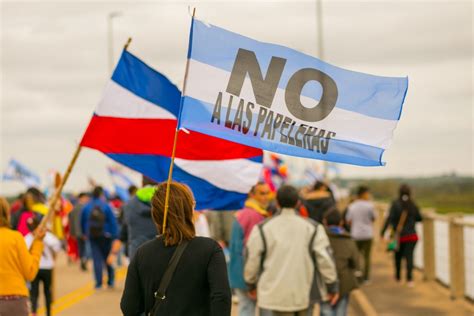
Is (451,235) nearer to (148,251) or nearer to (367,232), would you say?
(367,232)

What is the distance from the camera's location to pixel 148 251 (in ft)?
18.2

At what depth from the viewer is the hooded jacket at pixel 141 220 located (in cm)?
984

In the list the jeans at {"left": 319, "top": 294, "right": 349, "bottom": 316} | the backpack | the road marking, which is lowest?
the road marking

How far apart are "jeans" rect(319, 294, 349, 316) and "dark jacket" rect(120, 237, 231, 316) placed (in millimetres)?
4484

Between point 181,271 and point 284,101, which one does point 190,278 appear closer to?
point 181,271

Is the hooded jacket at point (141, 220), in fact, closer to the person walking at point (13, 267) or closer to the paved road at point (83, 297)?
the person walking at point (13, 267)

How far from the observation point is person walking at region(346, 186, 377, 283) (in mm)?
17609

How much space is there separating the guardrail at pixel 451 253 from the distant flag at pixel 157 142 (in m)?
5.64

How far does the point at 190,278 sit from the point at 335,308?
482 cm

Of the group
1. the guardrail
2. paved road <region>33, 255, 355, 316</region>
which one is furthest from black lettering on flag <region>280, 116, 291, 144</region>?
paved road <region>33, 255, 355, 316</region>

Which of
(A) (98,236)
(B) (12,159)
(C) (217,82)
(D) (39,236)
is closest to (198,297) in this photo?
(C) (217,82)

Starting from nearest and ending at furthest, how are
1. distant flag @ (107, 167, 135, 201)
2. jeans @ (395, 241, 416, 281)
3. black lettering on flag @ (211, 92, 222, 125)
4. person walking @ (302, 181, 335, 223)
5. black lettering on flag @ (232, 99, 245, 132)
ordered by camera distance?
black lettering on flag @ (211, 92, 222, 125) < black lettering on flag @ (232, 99, 245, 132) < person walking @ (302, 181, 335, 223) < jeans @ (395, 241, 416, 281) < distant flag @ (107, 167, 135, 201)

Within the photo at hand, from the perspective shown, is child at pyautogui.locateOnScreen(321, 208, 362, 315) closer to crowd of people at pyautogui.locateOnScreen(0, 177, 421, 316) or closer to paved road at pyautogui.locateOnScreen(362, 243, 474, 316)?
crowd of people at pyautogui.locateOnScreen(0, 177, 421, 316)

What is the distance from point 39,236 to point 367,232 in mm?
10384
